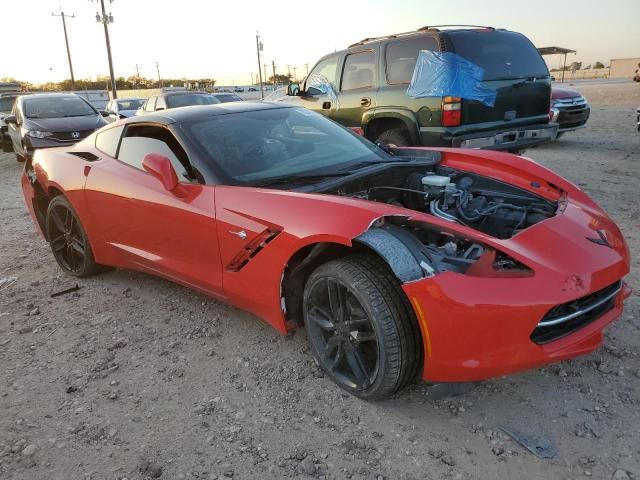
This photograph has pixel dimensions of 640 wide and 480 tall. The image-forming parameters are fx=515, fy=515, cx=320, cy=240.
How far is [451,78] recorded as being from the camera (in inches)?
239

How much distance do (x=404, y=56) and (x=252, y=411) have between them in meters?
5.45

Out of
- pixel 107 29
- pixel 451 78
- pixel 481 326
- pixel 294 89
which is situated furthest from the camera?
pixel 107 29

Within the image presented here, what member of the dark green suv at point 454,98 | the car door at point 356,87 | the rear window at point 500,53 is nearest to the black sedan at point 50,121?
the car door at point 356,87

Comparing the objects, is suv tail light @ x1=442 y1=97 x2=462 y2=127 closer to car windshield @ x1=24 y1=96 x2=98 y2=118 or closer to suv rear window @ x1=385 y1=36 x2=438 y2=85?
suv rear window @ x1=385 y1=36 x2=438 y2=85

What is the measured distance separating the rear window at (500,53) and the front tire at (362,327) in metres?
4.63

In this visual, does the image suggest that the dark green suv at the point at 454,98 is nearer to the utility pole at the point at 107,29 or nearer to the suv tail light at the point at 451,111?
the suv tail light at the point at 451,111

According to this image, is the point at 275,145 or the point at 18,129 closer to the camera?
the point at 275,145

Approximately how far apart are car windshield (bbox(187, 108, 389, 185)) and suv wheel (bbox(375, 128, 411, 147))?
3.02 m

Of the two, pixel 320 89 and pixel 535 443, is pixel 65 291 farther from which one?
pixel 320 89

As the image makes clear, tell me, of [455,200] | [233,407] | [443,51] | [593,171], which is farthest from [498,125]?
[233,407]

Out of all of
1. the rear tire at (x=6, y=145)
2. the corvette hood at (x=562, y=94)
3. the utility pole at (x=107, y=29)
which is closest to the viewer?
the corvette hood at (x=562, y=94)

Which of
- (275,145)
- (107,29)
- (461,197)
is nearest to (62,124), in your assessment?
(275,145)

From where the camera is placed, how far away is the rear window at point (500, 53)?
624cm

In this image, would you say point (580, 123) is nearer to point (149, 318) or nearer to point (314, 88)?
point (314, 88)
